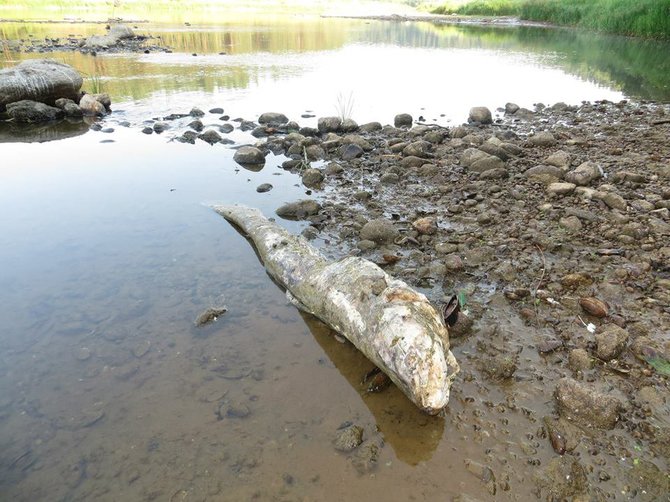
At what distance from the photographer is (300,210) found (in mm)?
6809

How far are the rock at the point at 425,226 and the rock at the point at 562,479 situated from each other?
134 inches

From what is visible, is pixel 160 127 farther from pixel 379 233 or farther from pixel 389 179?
pixel 379 233

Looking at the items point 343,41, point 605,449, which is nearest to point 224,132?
point 605,449

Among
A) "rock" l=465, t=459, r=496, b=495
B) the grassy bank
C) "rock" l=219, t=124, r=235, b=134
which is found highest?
the grassy bank

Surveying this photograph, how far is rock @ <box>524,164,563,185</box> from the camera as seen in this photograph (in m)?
7.04

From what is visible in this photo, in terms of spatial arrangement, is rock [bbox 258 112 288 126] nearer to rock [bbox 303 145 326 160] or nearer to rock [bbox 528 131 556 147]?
rock [bbox 303 145 326 160]

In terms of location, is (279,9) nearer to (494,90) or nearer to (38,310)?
(494,90)

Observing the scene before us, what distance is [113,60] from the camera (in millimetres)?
22312

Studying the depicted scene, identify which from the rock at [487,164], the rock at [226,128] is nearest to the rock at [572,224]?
the rock at [487,164]

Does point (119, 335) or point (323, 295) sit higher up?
point (323, 295)

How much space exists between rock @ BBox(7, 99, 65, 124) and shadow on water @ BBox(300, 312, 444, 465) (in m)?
13.0

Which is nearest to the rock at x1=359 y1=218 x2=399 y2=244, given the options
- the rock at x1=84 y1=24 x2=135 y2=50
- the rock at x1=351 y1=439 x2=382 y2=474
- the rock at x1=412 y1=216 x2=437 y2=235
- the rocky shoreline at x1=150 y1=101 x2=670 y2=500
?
the rocky shoreline at x1=150 y1=101 x2=670 y2=500

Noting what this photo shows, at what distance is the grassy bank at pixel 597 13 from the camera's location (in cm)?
2528

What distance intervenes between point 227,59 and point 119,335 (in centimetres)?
2176
